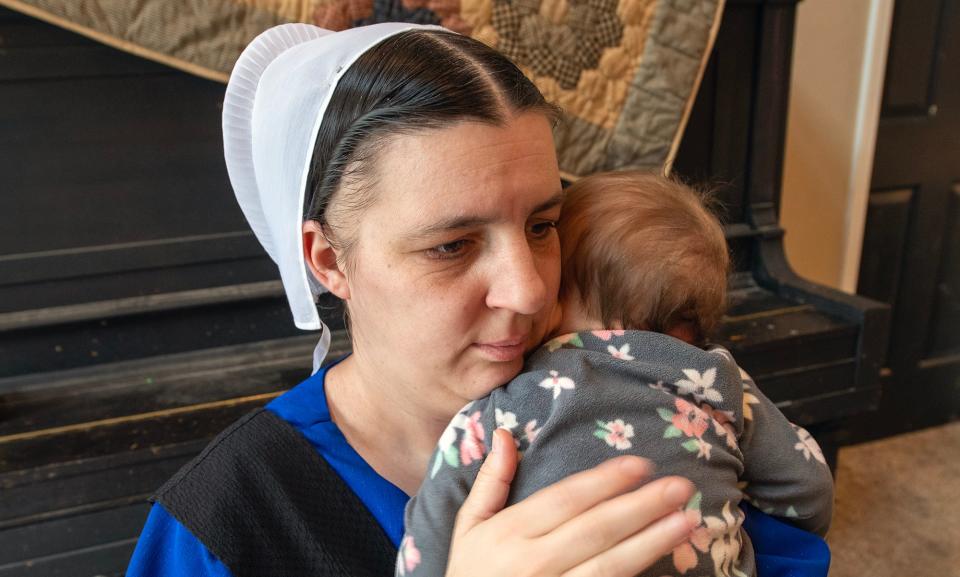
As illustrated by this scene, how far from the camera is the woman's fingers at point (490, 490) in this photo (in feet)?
2.25

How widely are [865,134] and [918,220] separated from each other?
468 millimetres

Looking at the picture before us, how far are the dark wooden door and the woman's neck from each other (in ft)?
7.50

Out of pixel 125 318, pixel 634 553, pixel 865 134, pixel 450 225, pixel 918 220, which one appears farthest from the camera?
pixel 918 220

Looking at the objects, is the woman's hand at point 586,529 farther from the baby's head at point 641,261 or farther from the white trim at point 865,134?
the white trim at point 865,134

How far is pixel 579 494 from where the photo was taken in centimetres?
64

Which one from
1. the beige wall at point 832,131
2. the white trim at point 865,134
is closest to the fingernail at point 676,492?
the beige wall at point 832,131

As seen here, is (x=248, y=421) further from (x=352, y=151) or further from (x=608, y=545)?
(x=608, y=545)

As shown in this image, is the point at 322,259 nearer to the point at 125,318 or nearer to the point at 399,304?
the point at 399,304

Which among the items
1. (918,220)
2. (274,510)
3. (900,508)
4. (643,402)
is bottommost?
(900,508)

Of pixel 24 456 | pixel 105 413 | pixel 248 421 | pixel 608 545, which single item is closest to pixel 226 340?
pixel 105 413

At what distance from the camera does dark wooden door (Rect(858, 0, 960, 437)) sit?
8.01 feet

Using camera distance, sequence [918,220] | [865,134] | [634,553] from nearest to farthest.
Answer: [634,553] → [865,134] → [918,220]

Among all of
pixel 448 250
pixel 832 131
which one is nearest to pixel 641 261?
pixel 448 250

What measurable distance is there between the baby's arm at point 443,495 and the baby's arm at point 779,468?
0.34 m
